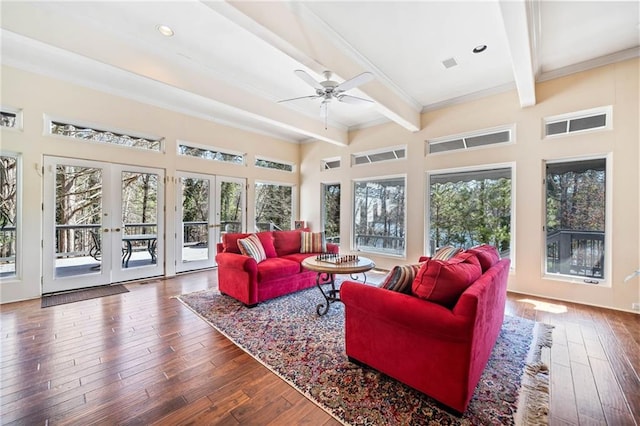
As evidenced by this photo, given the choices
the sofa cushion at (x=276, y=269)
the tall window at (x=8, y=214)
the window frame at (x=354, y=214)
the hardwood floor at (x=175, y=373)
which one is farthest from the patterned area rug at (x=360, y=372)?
the tall window at (x=8, y=214)

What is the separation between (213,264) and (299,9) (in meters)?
5.10

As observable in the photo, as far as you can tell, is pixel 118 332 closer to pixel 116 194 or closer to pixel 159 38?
pixel 116 194

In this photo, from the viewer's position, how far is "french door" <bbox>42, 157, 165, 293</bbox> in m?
4.05

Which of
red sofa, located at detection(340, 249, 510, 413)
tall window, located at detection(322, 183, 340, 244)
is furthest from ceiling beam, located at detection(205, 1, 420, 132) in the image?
tall window, located at detection(322, 183, 340, 244)

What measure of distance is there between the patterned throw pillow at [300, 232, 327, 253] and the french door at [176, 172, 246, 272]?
2133mm

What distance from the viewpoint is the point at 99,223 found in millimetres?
Result: 4445

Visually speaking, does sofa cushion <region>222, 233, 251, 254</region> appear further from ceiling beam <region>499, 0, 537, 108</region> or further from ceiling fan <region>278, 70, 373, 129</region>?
ceiling beam <region>499, 0, 537, 108</region>

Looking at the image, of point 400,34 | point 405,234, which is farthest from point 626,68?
point 405,234

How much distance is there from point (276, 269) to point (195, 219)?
2825 millimetres

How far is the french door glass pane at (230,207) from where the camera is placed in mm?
6027

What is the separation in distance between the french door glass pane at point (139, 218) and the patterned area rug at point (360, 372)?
233 centimetres

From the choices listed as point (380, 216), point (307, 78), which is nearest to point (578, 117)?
point (380, 216)

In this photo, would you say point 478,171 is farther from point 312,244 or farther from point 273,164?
point 273,164

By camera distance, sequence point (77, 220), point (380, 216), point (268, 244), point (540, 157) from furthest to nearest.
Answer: point (380, 216)
point (268, 244)
point (77, 220)
point (540, 157)
